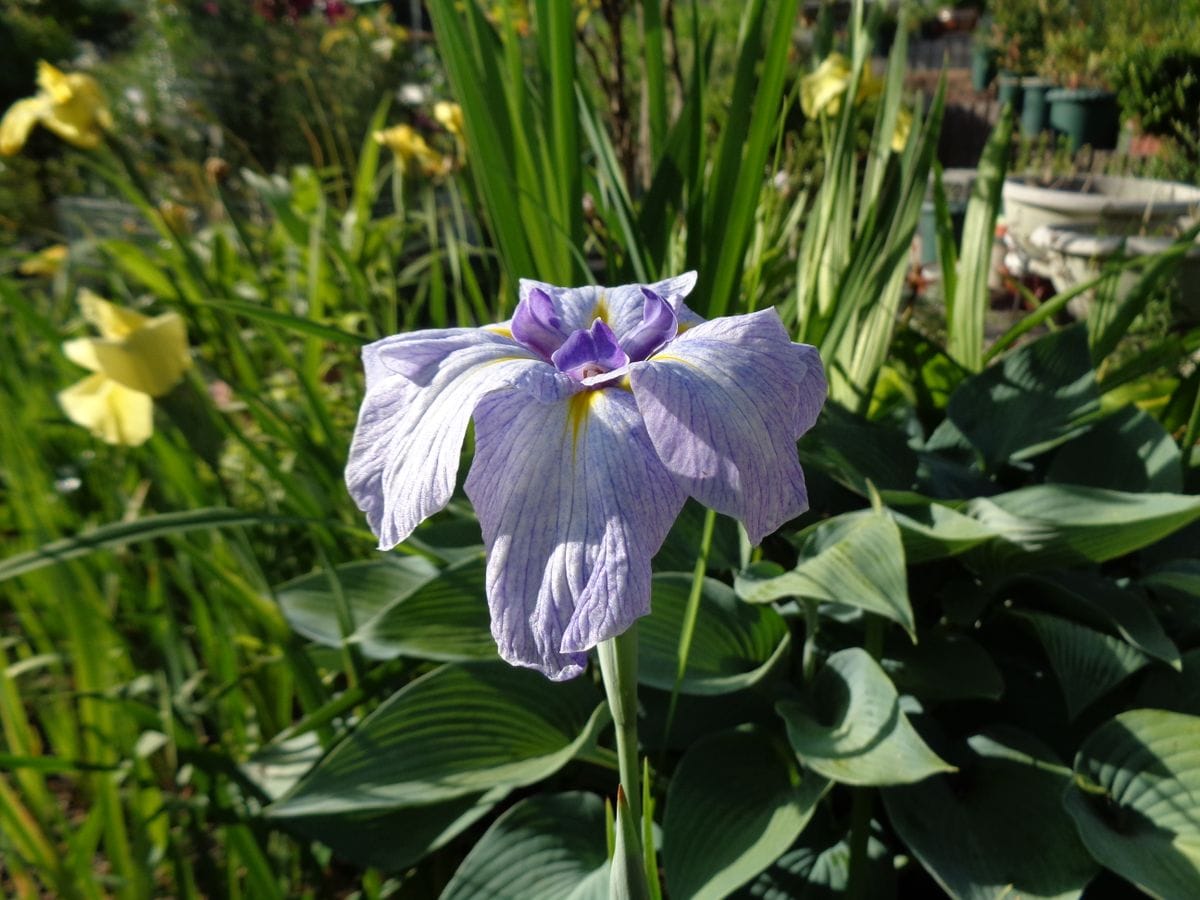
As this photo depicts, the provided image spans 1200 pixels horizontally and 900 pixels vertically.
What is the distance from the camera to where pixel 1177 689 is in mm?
984

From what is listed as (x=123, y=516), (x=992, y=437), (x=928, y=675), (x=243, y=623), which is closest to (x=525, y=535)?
(x=928, y=675)

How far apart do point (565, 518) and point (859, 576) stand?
438mm

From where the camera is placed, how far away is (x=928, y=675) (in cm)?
98

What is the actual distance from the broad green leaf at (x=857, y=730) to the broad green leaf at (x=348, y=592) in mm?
472

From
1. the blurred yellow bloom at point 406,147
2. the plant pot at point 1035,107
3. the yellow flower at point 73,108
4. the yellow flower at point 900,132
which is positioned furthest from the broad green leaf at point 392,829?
the plant pot at point 1035,107

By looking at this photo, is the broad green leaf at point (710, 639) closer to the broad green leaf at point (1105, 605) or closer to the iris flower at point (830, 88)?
the broad green leaf at point (1105, 605)

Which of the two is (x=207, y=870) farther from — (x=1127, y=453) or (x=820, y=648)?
(x=1127, y=453)

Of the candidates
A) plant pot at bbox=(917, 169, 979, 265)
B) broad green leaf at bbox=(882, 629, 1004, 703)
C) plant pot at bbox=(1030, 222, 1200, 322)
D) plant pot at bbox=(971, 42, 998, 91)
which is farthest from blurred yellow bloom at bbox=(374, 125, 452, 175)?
plant pot at bbox=(971, 42, 998, 91)

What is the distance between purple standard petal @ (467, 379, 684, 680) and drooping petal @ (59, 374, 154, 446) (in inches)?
33.5

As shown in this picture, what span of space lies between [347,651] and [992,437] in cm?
87

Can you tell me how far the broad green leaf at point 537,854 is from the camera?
919 millimetres

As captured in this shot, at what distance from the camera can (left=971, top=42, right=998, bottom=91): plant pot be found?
23.6 feet

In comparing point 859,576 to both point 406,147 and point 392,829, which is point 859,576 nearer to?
point 392,829

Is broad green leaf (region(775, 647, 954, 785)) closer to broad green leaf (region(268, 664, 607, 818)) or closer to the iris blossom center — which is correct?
broad green leaf (region(268, 664, 607, 818))
